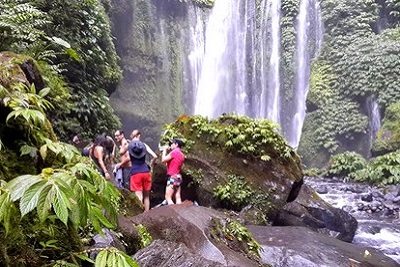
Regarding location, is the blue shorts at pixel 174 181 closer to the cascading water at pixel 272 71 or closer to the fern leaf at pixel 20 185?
the fern leaf at pixel 20 185

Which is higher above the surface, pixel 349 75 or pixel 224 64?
pixel 224 64

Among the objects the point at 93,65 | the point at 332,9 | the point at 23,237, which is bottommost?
the point at 23,237

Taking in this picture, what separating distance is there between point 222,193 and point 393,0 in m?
22.0

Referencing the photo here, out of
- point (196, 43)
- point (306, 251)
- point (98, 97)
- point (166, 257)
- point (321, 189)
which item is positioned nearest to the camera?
point (166, 257)

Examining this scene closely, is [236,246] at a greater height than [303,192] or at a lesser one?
greater

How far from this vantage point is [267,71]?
1073 inches

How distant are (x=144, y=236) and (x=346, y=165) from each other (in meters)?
15.8

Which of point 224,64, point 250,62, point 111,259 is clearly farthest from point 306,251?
point 224,64

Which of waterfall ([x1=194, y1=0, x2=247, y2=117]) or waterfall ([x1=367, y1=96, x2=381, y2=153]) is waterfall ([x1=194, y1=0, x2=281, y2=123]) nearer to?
waterfall ([x1=194, y1=0, x2=247, y2=117])

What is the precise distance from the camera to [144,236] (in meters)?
3.59

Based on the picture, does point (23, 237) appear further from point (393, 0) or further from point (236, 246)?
point (393, 0)

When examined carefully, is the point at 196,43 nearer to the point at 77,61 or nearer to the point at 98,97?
the point at 98,97

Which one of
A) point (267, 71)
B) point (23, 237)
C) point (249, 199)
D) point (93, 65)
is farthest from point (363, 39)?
point (23, 237)

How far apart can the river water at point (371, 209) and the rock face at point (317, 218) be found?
0.33m
